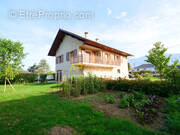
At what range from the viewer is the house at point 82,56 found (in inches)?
459

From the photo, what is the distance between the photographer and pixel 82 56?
35.4 ft

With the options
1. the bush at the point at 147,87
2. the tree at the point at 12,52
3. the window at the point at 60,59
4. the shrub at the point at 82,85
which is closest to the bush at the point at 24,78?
the tree at the point at 12,52

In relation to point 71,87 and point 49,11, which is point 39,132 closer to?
Answer: point 71,87

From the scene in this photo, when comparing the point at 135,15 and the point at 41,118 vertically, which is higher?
the point at 135,15

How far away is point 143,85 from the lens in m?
5.05

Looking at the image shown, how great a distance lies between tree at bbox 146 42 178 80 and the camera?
33.2 feet

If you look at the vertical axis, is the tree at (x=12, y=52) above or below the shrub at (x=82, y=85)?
above

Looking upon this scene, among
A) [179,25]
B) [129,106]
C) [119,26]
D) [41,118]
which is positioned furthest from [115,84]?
[179,25]

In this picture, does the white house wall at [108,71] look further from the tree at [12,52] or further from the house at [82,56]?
the tree at [12,52]

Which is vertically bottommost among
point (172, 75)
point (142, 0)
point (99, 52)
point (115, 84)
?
point (115, 84)

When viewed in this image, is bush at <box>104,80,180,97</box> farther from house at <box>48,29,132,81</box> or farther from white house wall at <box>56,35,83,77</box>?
white house wall at <box>56,35,83,77</box>

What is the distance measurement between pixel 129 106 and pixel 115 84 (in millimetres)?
3215

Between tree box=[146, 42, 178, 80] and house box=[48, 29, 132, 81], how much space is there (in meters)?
5.35

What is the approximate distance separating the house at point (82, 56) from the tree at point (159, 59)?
5.35 metres
